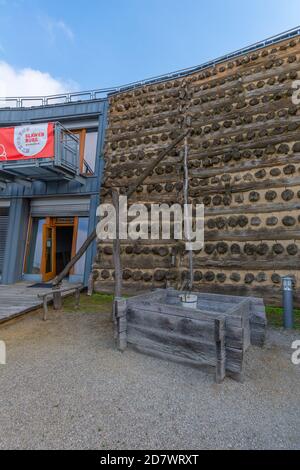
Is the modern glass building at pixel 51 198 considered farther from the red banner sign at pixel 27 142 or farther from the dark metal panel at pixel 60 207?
the red banner sign at pixel 27 142

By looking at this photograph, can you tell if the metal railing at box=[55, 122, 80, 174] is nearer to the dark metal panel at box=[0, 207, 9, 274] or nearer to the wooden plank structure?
the dark metal panel at box=[0, 207, 9, 274]

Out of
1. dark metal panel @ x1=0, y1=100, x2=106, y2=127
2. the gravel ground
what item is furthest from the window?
the gravel ground

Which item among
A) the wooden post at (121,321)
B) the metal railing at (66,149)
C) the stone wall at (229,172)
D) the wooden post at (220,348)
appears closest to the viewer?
the wooden post at (220,348)

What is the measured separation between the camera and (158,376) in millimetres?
3162

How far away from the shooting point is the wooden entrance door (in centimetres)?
1002

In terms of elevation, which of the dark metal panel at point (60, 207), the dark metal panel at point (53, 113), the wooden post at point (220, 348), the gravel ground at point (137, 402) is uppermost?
the dark metal panel at point (53, 113)

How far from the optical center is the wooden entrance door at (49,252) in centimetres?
1002

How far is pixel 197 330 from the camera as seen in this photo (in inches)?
126

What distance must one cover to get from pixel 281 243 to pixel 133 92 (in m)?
7.44

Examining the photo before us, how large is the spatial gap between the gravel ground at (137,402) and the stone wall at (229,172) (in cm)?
279

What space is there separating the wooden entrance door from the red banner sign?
277 centimetres

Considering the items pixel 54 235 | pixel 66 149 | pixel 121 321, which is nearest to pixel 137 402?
pixel 121 321

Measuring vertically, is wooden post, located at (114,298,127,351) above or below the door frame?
below

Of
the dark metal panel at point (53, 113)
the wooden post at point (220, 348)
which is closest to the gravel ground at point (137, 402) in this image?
the wooden post at point (220, 348)
